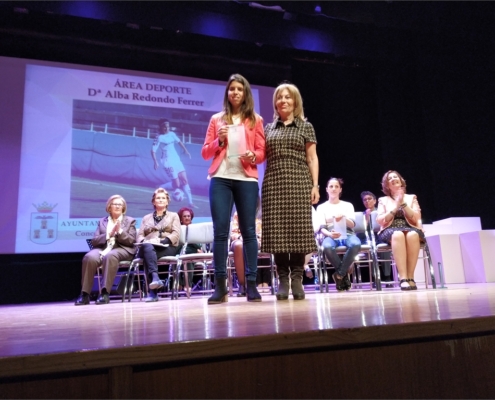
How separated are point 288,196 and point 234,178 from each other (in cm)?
28

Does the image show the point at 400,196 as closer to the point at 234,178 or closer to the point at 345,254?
the point at 345,254

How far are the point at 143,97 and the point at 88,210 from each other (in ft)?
5.03

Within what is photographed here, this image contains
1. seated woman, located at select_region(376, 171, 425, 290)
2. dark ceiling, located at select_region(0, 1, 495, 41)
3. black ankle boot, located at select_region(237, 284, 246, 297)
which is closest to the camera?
seated woman, located at select_region(376, 171, 425, 290)

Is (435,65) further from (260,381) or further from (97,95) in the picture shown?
(260,381)

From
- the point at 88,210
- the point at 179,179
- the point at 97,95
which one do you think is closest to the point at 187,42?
the point at 97,95

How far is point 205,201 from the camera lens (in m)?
5.47

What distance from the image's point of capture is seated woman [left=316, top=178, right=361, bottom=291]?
151 inches

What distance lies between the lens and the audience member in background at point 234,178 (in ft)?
7.25

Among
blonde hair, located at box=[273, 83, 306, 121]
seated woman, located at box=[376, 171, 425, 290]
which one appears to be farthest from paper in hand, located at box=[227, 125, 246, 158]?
seated woman, located at box=[376, 171, 425, 290]

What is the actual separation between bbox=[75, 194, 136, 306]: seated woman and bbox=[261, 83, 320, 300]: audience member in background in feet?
6.89

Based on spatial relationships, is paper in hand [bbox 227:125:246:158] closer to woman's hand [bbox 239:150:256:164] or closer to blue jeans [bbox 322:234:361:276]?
woman's hand [bbox 239:150:256:164]

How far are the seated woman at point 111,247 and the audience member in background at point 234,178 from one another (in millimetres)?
1910

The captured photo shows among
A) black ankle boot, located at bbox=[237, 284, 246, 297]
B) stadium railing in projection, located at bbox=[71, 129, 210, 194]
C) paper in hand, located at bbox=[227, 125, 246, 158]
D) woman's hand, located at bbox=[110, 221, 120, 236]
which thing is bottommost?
black ankle boot, located at bbox=[237, 284, 246, 297]

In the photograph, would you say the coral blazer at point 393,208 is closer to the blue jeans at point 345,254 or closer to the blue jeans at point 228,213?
the blue jeans at point 345,254
